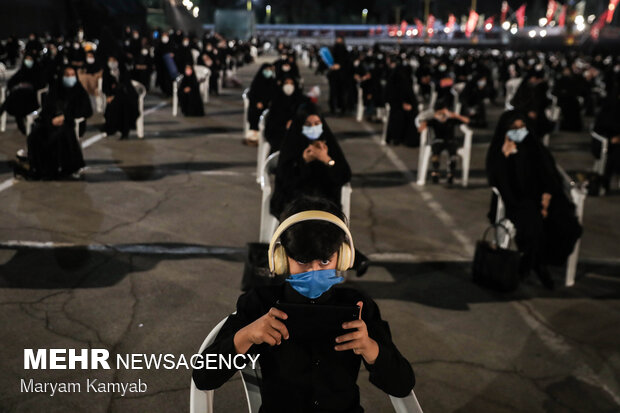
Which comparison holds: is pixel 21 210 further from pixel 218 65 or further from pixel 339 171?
pixel 218 65

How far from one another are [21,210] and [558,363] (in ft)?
18.7

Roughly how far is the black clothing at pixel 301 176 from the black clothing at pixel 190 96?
1006 centimetres

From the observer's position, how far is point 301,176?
17.4 feet

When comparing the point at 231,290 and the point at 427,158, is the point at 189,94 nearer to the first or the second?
the point at 427,158

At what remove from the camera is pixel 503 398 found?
144 inches

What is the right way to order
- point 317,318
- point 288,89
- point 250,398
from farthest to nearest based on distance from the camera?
point 288,89 → point 250,398 → point 317,318

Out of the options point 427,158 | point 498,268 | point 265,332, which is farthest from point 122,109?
point 265,332

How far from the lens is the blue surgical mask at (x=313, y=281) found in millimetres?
1969

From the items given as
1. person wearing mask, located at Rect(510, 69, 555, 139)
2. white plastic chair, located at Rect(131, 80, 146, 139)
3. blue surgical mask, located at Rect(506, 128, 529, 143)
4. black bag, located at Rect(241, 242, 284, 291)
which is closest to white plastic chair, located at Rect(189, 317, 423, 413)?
black bag, located at Rect(241, 242, 284, 291)

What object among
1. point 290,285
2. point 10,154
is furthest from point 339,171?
point 10,154

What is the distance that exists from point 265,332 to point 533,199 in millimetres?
4212

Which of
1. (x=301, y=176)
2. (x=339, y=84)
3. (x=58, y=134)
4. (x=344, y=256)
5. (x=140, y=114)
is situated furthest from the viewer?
(x=339, y=84)

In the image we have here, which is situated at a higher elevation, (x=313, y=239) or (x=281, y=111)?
(x=313, y=239)

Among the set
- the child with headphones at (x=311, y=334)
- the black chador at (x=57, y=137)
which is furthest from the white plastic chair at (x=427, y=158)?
the child with headphones at (x=311, y=334)
